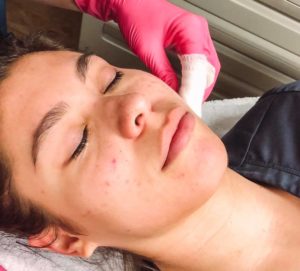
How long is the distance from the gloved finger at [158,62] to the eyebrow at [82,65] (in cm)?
24

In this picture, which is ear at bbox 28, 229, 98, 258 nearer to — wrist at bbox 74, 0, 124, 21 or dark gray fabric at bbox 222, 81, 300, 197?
dark gray fabric at bbox 222, 81, 300, 197

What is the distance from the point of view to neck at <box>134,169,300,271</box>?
2.83ft

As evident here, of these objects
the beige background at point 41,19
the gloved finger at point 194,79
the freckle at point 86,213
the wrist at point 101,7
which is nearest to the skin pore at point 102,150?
the freckle at point 86,213

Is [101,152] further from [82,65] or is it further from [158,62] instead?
[158,62]

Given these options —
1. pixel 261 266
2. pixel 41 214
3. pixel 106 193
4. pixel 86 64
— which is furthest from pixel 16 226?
pixel 261 266

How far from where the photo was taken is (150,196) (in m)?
0.75

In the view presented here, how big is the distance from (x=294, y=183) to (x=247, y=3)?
0.42 meters

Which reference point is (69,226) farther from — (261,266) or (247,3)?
(247,3)

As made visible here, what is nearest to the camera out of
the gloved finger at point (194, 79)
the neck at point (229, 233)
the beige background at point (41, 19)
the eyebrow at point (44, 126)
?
the eyebrow at point (44, 126)

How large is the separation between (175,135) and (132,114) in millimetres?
78

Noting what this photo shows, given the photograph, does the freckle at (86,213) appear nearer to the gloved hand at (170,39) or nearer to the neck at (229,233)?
the neck at (229,233)

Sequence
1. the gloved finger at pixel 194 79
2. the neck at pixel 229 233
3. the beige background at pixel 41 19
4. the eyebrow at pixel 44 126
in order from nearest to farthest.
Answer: the eyebrow at pixel 44 126
the neck at pixel 229 233
the gloved finger at pixel 194 79
the beige background at pixel 41 19

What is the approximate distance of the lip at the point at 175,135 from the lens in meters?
0.75

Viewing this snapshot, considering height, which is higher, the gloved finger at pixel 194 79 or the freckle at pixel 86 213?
the gloved finger at pixel 194 79
